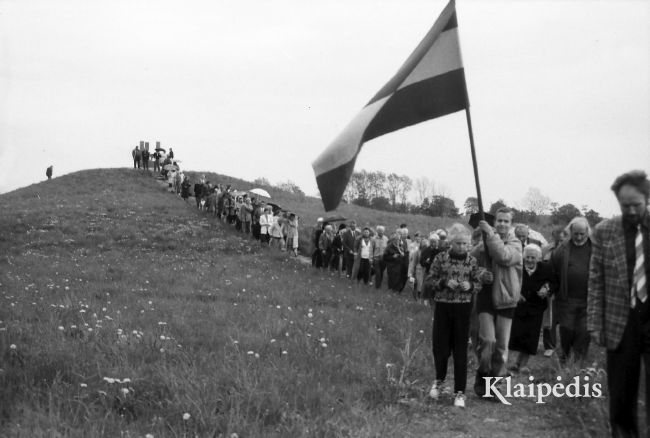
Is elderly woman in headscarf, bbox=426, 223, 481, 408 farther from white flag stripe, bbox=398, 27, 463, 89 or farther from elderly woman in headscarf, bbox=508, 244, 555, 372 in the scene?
elderly woman in headscarf, bbox=508, 244, 555, 372

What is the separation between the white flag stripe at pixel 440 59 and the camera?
605 centimetres

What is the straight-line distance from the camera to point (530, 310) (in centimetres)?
783

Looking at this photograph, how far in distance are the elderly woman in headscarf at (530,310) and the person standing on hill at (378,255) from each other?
7597 millimetres

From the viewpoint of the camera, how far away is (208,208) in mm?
30906

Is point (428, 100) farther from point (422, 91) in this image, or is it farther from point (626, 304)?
point (626, 304)

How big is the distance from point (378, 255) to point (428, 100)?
1000cm

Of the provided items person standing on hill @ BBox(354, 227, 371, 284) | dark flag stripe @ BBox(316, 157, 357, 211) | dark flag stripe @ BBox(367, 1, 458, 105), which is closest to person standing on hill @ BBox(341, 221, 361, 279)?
person standing on hill @ BBox(354, 227, 371, 284)

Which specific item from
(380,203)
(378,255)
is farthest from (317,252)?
(380,203)

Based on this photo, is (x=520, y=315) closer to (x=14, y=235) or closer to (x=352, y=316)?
(x=352, y=316)

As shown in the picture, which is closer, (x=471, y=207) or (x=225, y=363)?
(x=225, y=363)

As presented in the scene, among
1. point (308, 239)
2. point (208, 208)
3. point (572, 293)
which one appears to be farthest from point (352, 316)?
point (208, 208)

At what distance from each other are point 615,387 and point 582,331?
2.88 m

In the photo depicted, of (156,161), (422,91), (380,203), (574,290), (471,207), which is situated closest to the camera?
(422,91)

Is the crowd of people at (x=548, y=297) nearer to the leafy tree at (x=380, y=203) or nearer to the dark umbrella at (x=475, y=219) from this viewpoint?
the dark umbrella at (x=475, y=219)
